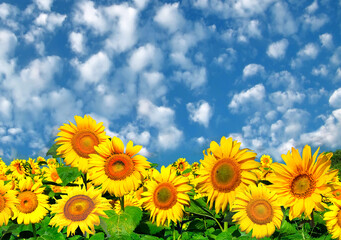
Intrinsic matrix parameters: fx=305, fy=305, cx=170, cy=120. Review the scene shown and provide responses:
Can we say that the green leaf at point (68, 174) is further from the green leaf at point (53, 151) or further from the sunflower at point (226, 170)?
the sunflower at point (226, 170)

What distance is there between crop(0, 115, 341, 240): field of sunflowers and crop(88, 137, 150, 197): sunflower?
0.04ft

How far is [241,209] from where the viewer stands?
2961 mm

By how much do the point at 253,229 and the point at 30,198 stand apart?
316 cm

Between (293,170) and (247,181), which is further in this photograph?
(247,181)

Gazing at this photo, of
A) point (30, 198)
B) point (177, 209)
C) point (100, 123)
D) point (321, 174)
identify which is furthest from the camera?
point (30, 198)

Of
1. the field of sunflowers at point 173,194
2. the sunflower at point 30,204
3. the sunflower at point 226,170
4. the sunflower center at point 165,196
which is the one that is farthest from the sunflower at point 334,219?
the sunflower at point 30,204

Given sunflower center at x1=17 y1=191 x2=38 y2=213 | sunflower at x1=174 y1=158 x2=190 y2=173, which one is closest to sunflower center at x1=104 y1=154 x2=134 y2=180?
sunflower center at x1=17 y1=191 x2=38 y2=213

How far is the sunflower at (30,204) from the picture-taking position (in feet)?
13.9

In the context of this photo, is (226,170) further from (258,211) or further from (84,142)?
(84,142)

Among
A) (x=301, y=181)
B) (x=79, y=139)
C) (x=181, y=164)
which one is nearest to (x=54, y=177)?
(x=79, y=139)

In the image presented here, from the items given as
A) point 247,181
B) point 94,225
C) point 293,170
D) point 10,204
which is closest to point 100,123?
point 94,225

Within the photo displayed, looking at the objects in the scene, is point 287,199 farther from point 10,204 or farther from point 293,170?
point 10,204

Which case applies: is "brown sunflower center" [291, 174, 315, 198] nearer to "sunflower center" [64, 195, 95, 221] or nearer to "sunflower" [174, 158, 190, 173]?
"sunflower center" [64, 195, 95, 221]

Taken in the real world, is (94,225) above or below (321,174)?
below
